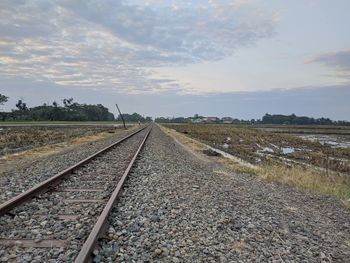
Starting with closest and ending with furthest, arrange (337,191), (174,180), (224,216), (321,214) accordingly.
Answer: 1. (224,216)
2. (321,214)
3. (174,180)
4. (337,191)

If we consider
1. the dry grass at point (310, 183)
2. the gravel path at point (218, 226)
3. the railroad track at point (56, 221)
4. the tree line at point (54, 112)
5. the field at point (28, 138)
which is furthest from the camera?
the tree line at point (54, 112)

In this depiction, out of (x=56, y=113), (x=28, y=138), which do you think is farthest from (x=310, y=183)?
(x=56, y=113)

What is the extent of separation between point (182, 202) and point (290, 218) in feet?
7.29

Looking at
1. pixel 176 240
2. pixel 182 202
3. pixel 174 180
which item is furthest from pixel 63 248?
pixel 174 180

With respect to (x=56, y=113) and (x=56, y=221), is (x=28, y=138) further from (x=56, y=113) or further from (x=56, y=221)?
(x=56, y=113)

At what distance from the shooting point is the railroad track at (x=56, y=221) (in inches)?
179

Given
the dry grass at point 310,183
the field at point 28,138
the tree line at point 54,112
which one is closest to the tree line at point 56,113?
the tree line at point 54,112

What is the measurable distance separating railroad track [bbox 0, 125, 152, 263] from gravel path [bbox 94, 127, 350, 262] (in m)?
0.29

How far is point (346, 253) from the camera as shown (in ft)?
19.4

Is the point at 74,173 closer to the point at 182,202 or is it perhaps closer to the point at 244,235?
the point at 182,202

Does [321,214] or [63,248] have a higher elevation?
[63,248]

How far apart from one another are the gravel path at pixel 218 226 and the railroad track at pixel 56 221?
0.29m

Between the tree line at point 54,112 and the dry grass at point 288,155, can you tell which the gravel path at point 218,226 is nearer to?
the dry grass at point 288,155

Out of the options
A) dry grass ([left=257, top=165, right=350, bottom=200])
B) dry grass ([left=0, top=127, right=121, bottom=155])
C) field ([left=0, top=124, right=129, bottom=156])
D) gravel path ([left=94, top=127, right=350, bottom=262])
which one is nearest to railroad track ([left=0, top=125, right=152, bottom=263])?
gravel path ([left=94, top=127, right=350, bottom=262])
